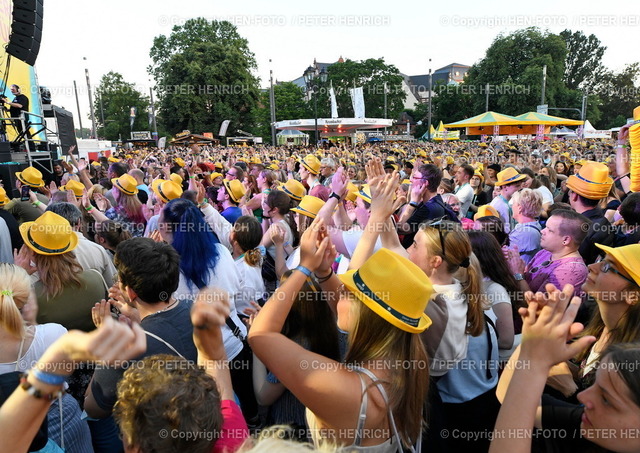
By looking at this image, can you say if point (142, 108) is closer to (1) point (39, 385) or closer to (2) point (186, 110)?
(2) point (186, 110)

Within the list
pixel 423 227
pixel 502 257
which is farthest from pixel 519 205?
pixel 423 227

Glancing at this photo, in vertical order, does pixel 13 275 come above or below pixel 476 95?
below

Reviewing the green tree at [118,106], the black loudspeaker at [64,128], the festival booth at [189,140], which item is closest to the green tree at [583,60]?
the festival booth at [189,140]

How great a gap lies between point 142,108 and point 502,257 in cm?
7737

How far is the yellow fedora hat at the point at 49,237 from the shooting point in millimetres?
2988

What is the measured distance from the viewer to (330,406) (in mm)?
1517

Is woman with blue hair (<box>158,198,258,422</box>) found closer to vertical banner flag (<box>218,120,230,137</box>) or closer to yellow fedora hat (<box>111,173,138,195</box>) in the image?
yellow fedora hat (<box>111,173,138,195</box>)

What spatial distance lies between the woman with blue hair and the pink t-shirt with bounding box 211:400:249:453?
3.67 ft

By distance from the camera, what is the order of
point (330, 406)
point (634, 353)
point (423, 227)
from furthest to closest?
point (423, 227) → point (330, 406) → point (634, 353)

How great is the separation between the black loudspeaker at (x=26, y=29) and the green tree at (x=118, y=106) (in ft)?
201

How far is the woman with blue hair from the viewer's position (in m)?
2.95

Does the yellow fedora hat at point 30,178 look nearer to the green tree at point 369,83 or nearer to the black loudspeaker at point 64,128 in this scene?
the black loudspeaker at point 64,128

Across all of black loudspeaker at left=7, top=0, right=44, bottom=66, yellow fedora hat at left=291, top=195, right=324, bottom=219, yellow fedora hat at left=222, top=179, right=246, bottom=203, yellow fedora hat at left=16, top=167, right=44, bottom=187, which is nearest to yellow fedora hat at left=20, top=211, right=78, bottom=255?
yellow fedora hat at left=291, top=195, right=324, bottom=219

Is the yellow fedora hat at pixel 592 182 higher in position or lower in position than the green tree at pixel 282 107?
lower
